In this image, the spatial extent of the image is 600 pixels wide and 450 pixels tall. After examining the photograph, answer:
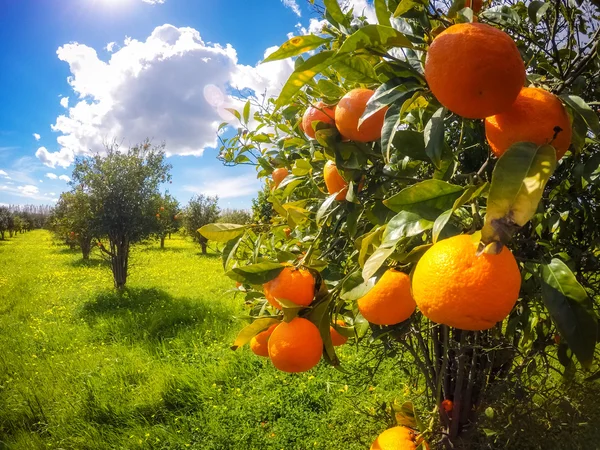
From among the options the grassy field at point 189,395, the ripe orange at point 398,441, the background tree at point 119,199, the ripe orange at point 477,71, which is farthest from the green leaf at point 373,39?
the background tree at point 119,199

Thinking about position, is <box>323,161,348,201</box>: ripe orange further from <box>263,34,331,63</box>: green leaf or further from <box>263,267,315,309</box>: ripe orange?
<box>263,34,331,63</box>: green leaf

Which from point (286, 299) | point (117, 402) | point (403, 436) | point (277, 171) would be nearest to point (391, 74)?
point (286, 299)

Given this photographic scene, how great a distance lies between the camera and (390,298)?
0.73m

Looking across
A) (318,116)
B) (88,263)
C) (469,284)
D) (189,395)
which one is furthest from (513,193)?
(88,263)

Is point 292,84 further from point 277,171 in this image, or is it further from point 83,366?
point 83,366

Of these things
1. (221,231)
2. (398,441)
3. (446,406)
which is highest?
(221,231)

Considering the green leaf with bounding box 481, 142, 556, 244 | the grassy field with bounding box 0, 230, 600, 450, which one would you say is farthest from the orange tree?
the grassy field with bounding box 0, 230, 600, 450

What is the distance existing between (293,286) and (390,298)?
25 centimetres

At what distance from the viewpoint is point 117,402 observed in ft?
13.5

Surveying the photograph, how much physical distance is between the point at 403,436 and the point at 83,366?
4.88 m

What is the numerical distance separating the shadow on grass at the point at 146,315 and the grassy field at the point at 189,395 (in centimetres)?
3

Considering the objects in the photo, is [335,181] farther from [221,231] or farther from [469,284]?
[469,284]

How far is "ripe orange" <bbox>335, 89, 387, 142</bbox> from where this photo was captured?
2.49 feet

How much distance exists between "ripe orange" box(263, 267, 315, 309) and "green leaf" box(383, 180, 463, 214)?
39 cm
